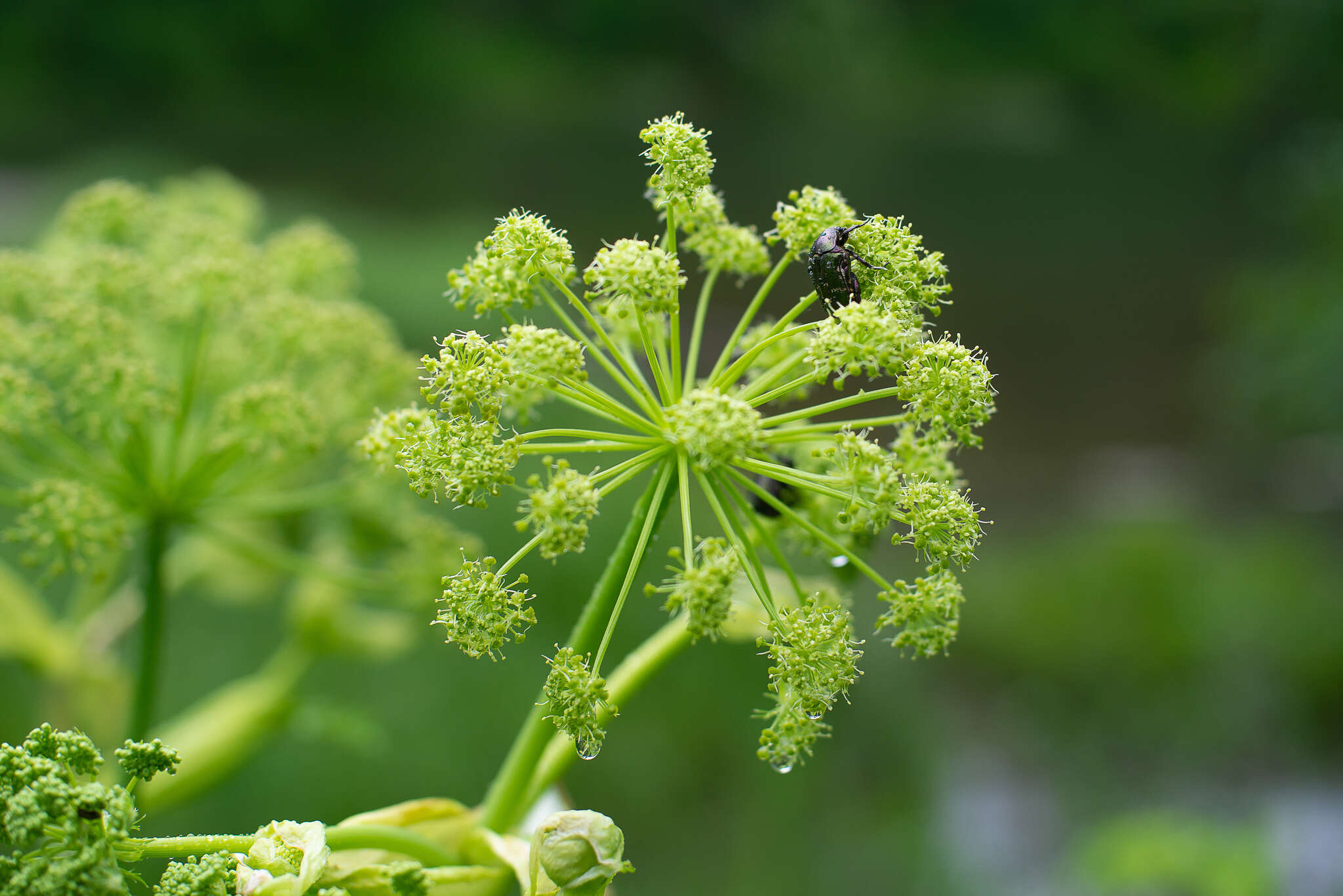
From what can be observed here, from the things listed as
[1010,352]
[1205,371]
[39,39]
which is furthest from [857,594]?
[39,39]

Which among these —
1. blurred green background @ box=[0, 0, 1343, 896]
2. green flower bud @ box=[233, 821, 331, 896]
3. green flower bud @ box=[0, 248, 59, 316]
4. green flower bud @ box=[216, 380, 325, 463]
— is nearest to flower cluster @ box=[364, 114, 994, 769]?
green flower bud @ box=[233, 821, 331, 896]

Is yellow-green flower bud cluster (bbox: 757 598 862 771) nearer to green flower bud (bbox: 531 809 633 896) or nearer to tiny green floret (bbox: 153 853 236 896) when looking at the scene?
green flower bud (bbox: 531 809 633 896)

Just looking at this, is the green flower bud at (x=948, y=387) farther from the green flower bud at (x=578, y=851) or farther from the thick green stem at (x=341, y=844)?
the thick green stem at (x=341, y=844)

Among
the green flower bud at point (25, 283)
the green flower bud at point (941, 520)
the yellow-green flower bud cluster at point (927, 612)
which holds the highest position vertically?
the green flower bud at point (25, 283)

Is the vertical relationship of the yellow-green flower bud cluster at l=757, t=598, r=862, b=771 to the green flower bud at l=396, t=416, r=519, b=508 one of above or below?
below

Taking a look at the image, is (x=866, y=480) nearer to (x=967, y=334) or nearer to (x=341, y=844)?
(x=341, y=844)

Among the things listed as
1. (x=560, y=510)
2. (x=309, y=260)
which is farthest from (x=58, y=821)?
(x=309, y=260)

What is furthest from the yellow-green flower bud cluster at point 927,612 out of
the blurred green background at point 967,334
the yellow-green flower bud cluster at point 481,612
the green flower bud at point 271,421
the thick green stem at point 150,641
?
the blurred green background at point 967,334
